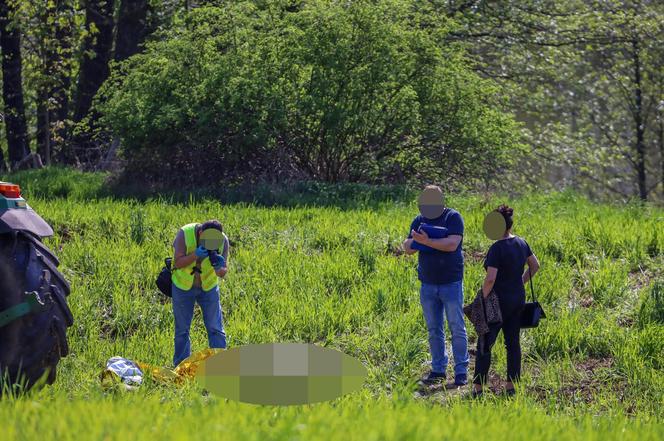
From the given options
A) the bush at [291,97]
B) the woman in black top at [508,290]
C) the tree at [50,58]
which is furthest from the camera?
the tree at [50,58]

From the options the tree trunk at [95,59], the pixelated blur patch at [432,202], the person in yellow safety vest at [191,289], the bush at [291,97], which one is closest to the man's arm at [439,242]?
the pixelated blur patch at [432,202]

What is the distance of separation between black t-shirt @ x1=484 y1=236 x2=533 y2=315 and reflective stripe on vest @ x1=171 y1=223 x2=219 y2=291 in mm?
2290

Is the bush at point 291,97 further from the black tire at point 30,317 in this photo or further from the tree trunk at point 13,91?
the black tire at point 30,317

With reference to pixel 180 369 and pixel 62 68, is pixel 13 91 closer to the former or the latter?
pixel 62 68

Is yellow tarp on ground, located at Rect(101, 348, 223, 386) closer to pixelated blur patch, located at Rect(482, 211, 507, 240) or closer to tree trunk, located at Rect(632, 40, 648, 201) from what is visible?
pixelated blur patch, located at Rect(482, 211, 507, 240)

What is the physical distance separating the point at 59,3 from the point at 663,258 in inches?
493

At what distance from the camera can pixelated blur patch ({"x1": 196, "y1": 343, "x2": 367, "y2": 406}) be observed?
5.88m

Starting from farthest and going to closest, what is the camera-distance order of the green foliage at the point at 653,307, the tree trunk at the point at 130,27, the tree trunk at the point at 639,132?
the tree trunk at the point at 639,132 → the tree trunk at the point at 130,27 → the green foliage at the point at 653,307

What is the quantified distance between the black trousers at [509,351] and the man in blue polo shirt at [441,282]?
302mm

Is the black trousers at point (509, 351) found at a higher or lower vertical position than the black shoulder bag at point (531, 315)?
lower

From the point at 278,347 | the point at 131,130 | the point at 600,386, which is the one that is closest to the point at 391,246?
the point at 600,386

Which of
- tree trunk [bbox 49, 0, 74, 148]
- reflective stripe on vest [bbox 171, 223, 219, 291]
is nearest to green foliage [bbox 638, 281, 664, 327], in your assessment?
reflective stripe on vest [bbox 171, 223, 219, 291]

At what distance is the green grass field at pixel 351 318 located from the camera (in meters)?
5.37

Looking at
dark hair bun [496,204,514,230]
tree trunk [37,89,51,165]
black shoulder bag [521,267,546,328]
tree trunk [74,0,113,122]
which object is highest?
tree trunk [74,0,113,122]
